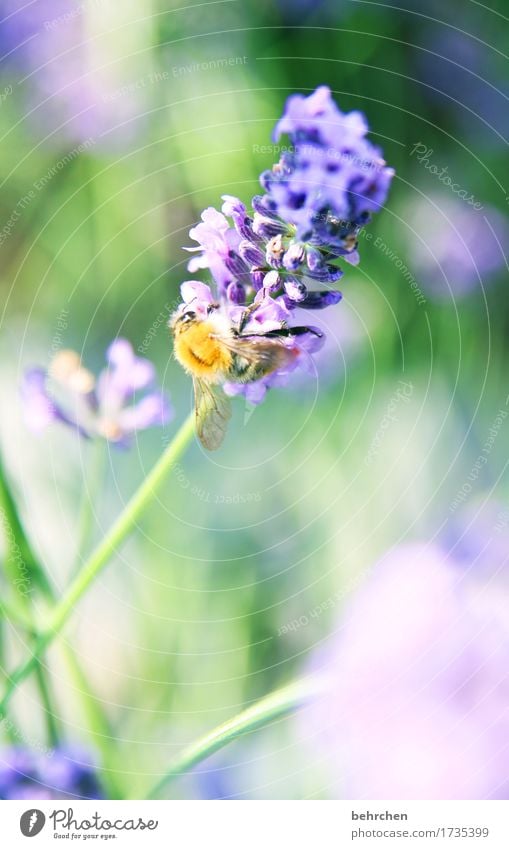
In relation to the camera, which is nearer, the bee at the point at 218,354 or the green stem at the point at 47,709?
the bee at the point at 218,354

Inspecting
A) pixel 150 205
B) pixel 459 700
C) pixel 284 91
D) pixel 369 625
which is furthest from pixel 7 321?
pixel 459 700

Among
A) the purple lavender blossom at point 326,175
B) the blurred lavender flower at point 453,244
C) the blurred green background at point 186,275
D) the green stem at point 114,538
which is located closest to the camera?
the purple lavender blossom at point 326,175

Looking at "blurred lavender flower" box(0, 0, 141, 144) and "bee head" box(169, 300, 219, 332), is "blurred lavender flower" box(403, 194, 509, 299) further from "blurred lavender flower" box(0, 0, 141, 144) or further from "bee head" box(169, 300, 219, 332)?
"bee head" box(169, 300, 219, 332)

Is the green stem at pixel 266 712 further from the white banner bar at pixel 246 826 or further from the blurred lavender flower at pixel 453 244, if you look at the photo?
the blurred lavender flower at pixel 453 244

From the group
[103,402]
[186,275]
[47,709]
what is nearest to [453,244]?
[186,275]

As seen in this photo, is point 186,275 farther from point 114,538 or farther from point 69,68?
point 114,538

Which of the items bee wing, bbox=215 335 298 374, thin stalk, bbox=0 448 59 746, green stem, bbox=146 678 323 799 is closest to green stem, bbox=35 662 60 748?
thin stalk, bbox=0 448 59 746

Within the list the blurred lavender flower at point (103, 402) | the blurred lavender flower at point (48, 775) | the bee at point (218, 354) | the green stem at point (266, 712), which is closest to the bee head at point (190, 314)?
the bee at point (218, 354)

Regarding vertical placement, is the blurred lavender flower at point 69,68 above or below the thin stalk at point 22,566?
above
